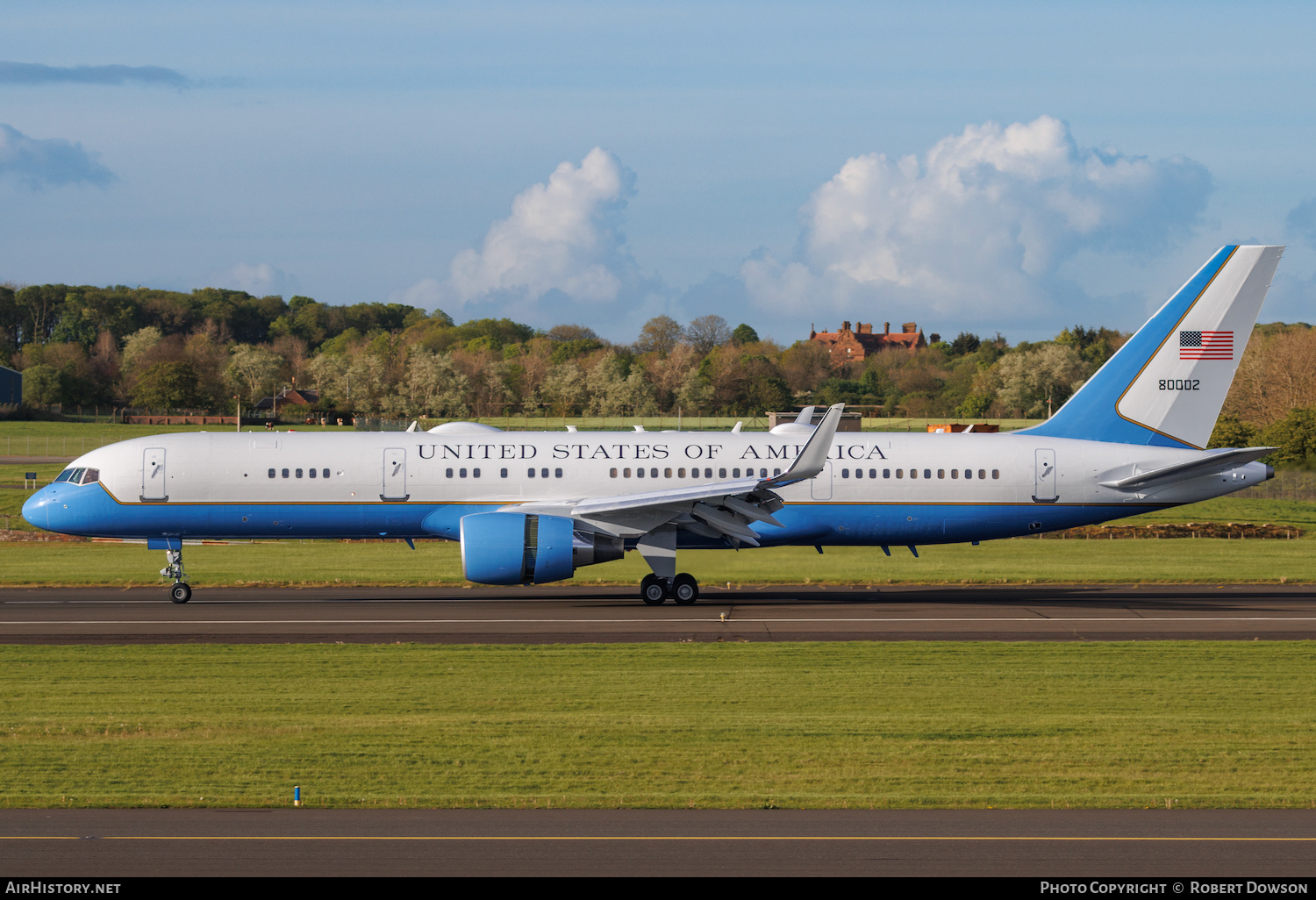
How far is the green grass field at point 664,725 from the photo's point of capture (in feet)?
44.1

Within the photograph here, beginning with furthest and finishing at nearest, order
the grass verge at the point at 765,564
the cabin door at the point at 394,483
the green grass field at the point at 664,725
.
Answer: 1. the grass verge at the point at 765,564
2. the cabin door at the point at 394,483
3. the green grass field at the point at 664,725

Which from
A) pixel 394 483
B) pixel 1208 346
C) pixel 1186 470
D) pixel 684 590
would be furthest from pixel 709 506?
pixel 1208 346

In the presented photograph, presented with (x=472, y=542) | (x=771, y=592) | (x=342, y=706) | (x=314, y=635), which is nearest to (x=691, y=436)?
(x=771, y=592)

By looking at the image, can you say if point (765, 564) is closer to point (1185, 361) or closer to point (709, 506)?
point (709, 506)

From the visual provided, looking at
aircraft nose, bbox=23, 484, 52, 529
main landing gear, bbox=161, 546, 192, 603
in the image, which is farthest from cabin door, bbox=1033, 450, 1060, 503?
aircraft nose, bbox=23, 484, 52, 529

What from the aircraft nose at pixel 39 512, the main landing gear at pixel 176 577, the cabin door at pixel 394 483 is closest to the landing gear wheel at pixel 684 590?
the cabin door at pixel 394 483

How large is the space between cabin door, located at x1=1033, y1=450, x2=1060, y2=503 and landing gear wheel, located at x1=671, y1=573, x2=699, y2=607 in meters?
9.52

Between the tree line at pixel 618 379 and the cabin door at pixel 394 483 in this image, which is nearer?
the cabin door at pixel 394 483

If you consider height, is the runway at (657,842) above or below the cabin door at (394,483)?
below

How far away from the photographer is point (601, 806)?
12766mm

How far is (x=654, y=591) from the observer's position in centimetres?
3067

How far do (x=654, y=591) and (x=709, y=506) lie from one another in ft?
8.27

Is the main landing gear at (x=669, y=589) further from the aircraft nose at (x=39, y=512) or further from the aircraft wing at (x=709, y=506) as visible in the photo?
the aircraft nose at (x=39, y=512)

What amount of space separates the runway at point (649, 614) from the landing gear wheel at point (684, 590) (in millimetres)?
461
